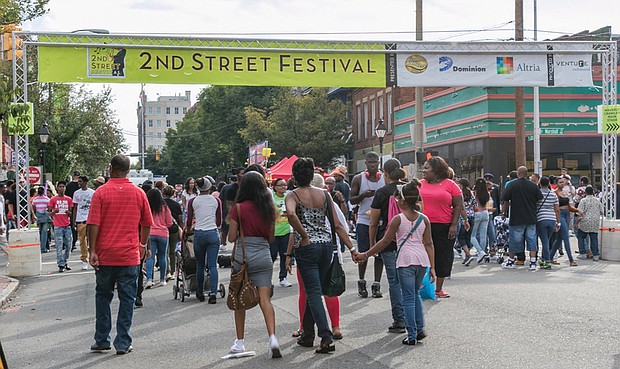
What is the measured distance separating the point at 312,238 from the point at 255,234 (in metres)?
0.54

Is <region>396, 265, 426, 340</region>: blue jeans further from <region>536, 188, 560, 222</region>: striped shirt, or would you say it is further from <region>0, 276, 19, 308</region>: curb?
<region>536, 188, 560, 222</region>: striped shirt

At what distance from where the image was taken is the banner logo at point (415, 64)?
719 inches

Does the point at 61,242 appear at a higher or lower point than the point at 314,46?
lower

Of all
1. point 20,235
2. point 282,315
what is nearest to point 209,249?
point 282,315

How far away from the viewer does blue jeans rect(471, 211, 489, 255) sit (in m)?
16.7

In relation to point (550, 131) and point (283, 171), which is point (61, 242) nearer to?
point (283, 171)

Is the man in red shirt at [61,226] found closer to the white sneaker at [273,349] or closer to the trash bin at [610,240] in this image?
the white sneaker at [273,349]

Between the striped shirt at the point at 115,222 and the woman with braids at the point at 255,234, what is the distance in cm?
108

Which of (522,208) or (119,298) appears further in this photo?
(522,208)

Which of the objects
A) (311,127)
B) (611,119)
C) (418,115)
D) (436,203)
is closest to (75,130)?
(311,127)

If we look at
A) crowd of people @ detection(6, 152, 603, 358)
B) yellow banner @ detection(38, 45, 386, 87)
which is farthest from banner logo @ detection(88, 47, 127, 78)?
crowd of people @ detection(6, 152, 603, 358)

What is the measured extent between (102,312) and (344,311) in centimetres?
331

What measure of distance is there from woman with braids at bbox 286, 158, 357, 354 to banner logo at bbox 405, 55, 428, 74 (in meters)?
10.9

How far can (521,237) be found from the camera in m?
15.4
